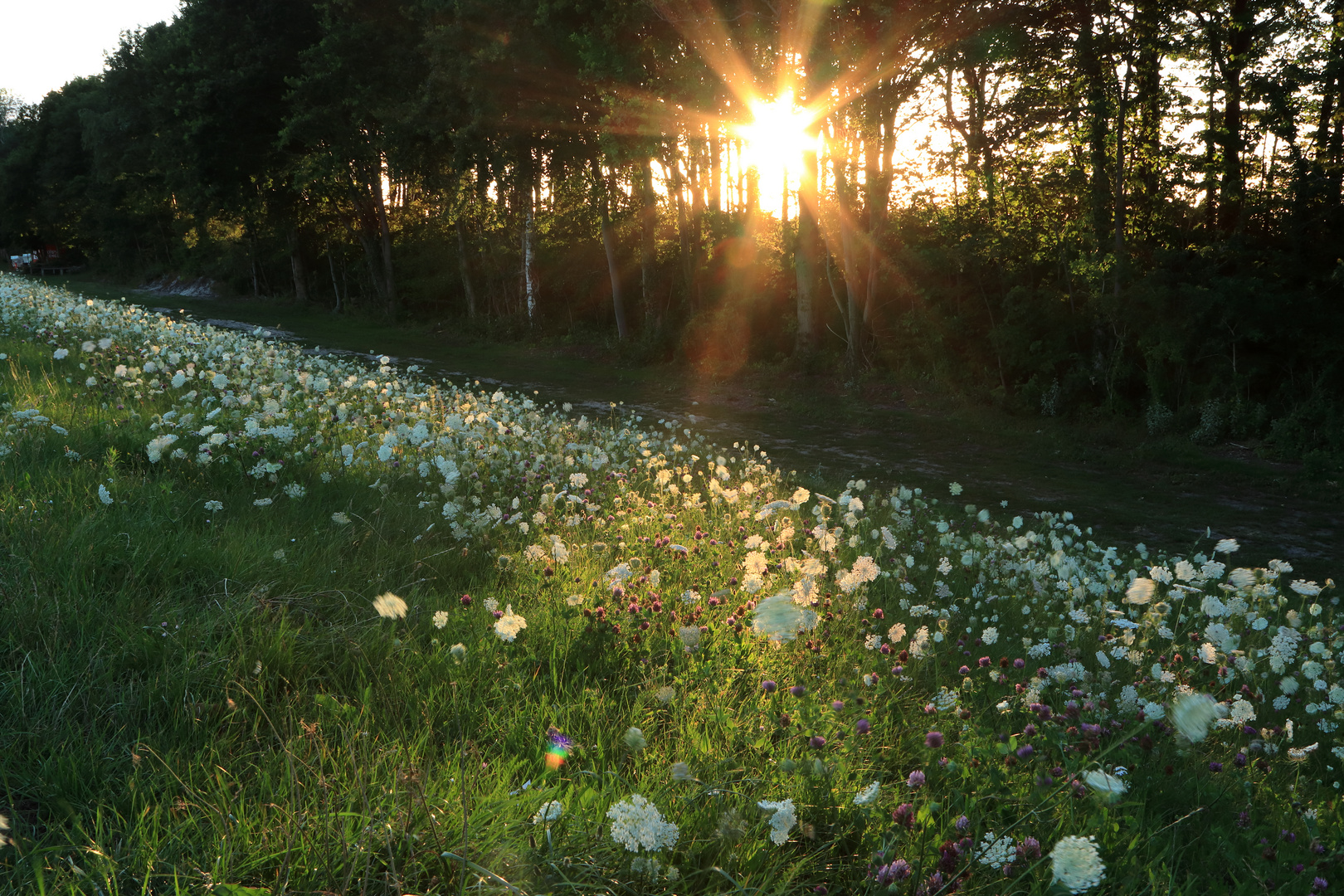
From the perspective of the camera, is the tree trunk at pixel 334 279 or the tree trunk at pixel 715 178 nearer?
the tree trunk at pixel 715 178

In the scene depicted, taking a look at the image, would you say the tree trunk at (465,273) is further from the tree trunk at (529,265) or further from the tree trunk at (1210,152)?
the tree trunk at (1210,152)

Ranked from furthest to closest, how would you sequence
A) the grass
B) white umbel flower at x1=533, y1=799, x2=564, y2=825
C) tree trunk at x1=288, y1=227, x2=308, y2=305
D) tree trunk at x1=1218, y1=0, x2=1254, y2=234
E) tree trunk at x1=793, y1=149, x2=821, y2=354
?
1. tree trunk at x1=288, y1=227, x2=308, y2=305
2. tree trunk at x1=793, y1=149, x2=821, y2=354
3. tree trunk at x1=1218, y1=0, x2=1254, y2=234
4. the grass
5. white umbel flower at x1=533, y1=799, x2=564, y2=825

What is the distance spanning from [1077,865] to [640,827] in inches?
39.6

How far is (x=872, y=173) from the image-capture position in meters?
18.5

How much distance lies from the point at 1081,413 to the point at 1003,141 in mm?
6262

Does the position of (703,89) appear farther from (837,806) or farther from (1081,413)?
(837,806)

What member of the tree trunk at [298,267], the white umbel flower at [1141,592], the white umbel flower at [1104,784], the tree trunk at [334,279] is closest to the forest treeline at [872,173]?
the tree trunk at [334,279]

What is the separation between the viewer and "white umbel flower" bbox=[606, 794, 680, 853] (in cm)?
201

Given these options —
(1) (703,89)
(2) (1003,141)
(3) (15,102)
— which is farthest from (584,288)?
(3) (15,102)

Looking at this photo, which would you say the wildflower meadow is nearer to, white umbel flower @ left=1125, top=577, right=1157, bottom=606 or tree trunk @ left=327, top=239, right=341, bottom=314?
white umbel flower @ left=1125, top=577, right=1157, bottom=606

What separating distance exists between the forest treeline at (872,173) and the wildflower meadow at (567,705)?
35.5 ft

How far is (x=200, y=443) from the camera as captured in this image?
5320 mm

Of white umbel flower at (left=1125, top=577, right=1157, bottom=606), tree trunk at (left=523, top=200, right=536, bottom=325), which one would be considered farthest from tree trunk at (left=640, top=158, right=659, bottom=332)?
white umbel flower at (left=1125, top=577, right=1157, bottom=606)

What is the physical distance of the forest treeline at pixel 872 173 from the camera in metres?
14.3
